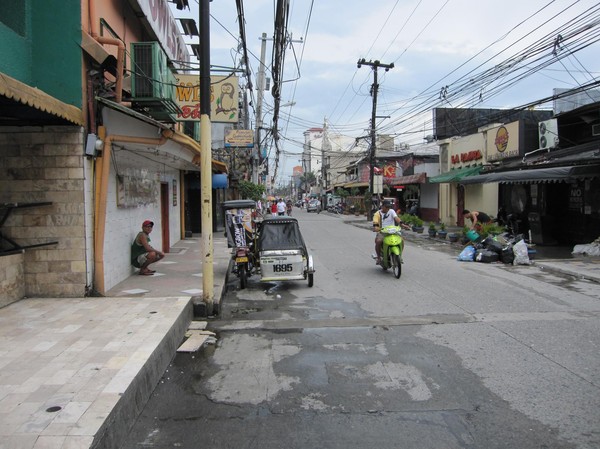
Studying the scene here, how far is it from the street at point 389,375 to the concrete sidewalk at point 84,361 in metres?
0.32

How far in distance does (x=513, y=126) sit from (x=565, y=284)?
11843 mm

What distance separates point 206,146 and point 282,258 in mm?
2940

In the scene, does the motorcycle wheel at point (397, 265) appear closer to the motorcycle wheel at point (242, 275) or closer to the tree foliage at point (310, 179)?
the motorcycle wheel at point (242, 275)

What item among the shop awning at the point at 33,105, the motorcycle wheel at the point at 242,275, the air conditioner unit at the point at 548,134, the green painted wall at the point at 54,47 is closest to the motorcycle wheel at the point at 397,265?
the motorcycle wheel at the point at 242,275

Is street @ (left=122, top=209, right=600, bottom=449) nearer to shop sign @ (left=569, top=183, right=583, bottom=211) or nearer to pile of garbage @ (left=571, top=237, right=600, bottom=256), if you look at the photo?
pile of garbage @ (left=571, top=237, right=600, bottom=256)

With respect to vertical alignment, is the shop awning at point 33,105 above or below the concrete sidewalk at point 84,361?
above

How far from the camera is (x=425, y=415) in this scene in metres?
3.95

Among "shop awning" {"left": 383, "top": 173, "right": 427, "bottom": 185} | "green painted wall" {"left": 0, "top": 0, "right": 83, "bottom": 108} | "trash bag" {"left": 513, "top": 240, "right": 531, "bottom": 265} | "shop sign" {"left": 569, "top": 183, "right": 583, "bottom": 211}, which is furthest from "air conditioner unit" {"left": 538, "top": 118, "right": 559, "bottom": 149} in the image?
"green painted wall" {"left": 0, "top": 0, "right": 83, "bottom": 108}

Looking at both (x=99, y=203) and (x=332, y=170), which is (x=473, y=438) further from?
(x=332, y=170)

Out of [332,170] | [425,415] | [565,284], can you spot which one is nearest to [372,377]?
[425,415]

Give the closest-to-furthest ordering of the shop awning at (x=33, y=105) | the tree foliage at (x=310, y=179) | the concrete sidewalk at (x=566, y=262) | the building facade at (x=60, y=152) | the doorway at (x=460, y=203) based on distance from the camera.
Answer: the shop awning at (x=33, y=105)
the building facade at (x=60, y=152)
the concrete sidewalk at (x=566, y=262)
the doorway at (x=460, y=203)
the tree foliage at (x=310, y=179)

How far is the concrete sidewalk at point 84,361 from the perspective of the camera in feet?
A: 10.8

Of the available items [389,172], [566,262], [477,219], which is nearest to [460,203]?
[477,219]

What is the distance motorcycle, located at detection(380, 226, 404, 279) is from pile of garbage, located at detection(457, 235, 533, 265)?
376 cm
